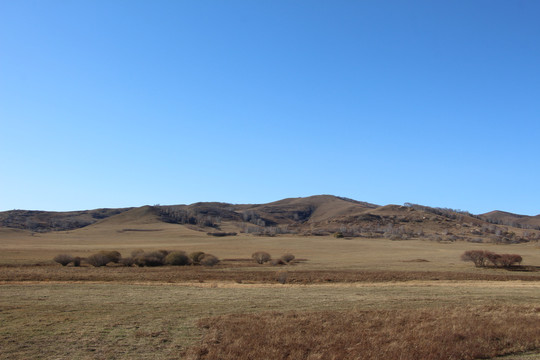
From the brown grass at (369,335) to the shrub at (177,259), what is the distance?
46809 millimetres

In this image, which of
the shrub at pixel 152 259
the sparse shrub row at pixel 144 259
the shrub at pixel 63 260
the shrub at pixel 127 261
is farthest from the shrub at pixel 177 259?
the shrub at pixel 63 260

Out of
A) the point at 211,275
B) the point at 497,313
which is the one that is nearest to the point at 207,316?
the point at 497,313

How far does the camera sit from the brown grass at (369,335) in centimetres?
1311

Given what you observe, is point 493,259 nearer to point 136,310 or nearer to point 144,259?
point 144,259

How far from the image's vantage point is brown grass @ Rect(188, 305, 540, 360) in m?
13.1

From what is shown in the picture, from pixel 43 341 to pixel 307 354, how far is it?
314 inches

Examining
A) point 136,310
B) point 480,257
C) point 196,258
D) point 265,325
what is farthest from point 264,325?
point 480,257

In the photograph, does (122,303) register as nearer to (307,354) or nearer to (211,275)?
(307,354)

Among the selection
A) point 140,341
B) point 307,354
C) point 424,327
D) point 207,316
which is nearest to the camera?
point 307,354

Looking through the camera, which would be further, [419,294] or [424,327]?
[419,294]

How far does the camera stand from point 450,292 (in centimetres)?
2728

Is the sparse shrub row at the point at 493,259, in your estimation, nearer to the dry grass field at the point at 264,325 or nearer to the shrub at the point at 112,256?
the dry grass field at the point at 264,325

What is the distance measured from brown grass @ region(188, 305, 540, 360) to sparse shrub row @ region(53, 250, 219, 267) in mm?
45918

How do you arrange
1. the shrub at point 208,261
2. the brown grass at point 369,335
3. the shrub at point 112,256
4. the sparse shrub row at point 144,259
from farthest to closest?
1. the shrub at point 208,261
2. the shrub at point 112,256
3. the sparse shrub row at point 144,259
4. the brown grass at point 369,335
